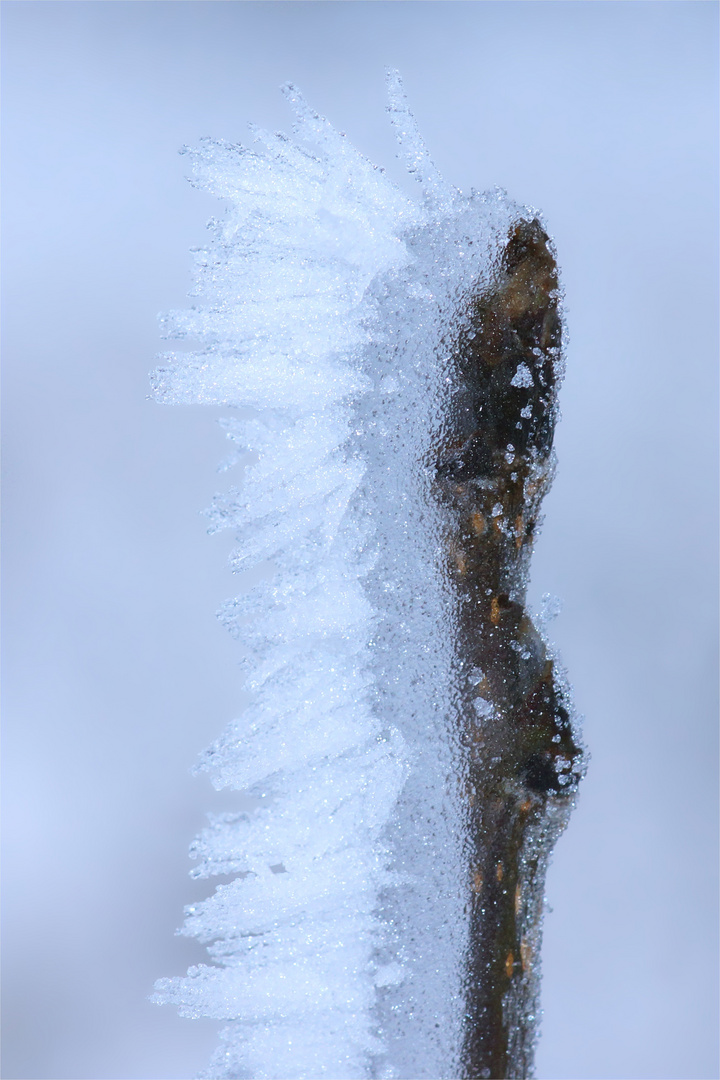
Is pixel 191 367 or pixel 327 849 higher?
pixel 191 367

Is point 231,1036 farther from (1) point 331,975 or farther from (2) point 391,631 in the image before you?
(2) point 391,631

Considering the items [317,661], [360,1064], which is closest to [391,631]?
[317,661]

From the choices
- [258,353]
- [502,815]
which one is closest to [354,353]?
[258,353]

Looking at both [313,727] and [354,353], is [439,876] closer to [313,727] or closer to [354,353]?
[313,727]
